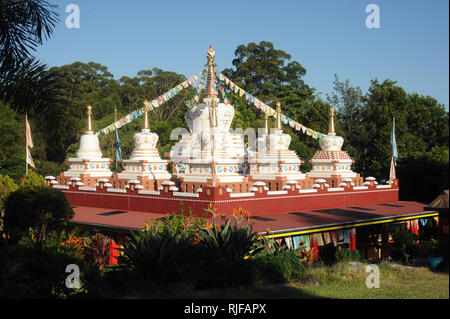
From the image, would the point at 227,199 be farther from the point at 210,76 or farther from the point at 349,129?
the point at 349,129

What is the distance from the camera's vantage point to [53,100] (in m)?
13.9

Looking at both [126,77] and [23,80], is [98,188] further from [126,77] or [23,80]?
[126,77]

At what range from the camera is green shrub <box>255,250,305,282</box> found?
573 inches

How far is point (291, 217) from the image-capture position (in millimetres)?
23641

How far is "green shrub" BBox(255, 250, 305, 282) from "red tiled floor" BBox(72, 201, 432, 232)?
4.78m

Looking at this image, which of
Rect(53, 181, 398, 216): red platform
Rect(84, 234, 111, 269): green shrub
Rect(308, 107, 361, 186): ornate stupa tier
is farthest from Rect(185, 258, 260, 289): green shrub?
Rect(308, 107, 361, 186): ornate stupa tier

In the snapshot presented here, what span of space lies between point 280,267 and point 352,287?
199 cm

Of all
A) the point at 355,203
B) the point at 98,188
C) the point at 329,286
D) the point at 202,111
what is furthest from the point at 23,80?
the point at 355,203

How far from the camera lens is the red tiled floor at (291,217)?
70.6 feet

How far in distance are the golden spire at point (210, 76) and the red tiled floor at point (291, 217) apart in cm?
816

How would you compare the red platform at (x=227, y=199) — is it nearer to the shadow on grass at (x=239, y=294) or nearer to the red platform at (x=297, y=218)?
the red platform at (x=297, y=218)

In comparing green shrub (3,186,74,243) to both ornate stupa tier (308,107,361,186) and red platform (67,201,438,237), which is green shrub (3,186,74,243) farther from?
ornate stupa tier (308,107,361,186)

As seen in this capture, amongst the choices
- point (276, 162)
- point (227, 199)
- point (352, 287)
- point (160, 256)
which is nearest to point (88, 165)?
point (276, 162)

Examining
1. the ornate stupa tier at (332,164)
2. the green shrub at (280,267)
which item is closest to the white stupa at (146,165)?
the ornate stupa tier at (332,164)
